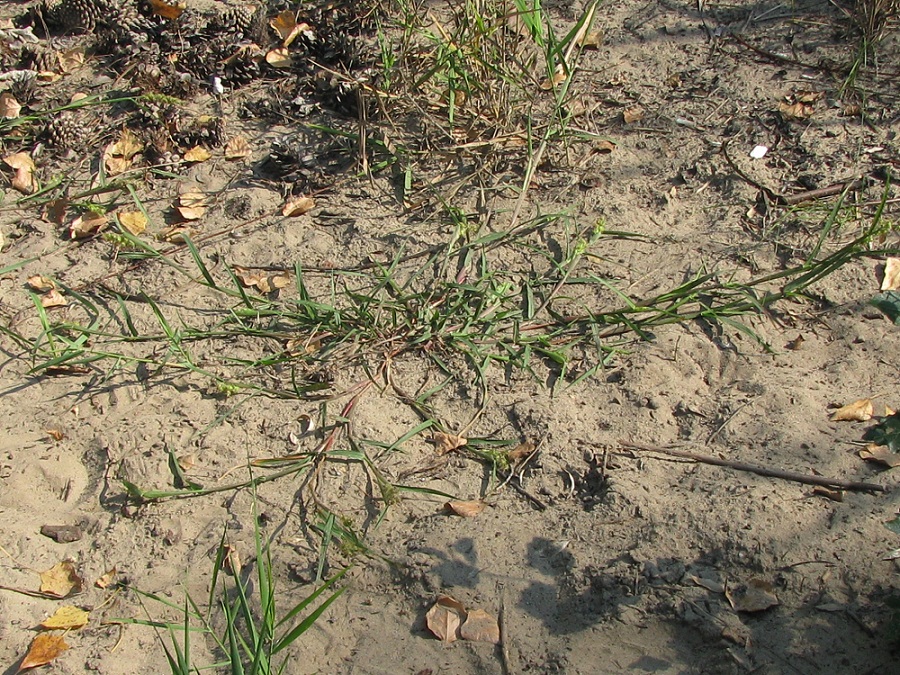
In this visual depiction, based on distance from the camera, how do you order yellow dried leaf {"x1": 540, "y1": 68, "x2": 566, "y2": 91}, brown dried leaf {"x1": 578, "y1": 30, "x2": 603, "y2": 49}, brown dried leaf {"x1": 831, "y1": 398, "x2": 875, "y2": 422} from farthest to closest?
1. brown dried leaf {"x1": 578, "y1": 30, "x2": 603, "y2": 49}
2. yellow dried leaf {"x1": 540, "y1": 68, "x2": 566, "y2": 91}
3. brown dried leaf {"x1": 831, "y1": 398, "x2": 875, "y2": 422}

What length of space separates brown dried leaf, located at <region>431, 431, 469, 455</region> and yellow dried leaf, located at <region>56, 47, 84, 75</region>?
2633 millimetres

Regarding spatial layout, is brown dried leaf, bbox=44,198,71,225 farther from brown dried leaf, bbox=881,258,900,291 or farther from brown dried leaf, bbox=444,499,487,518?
brown dried leaf, bbox=881,258,900,291

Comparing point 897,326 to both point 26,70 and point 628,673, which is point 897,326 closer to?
Result: point 628,673

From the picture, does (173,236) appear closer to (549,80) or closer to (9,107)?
(9,107)

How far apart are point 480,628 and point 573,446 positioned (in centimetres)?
64

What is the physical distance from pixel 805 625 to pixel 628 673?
43cm

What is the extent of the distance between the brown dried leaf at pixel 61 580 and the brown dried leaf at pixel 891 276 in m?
2.66

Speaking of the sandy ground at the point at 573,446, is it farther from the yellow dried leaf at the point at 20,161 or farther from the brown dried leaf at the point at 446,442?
the yellow dried leaf at the point at 20,161

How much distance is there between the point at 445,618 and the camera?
2.25 metres

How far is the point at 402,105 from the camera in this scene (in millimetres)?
3592

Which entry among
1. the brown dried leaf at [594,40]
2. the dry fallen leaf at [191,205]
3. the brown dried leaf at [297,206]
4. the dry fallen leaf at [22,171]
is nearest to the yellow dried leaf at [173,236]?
the dry fallen leaf at [191,205]

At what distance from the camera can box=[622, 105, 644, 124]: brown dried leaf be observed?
365 cm

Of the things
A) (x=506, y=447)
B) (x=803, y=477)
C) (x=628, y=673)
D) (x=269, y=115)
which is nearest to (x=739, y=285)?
(x=803, y=477)

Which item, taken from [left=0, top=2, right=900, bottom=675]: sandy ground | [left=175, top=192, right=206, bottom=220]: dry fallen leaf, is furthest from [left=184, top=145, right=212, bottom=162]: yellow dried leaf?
[left=175, top=192, right=206, bottom=220]: dry fallen leaf
